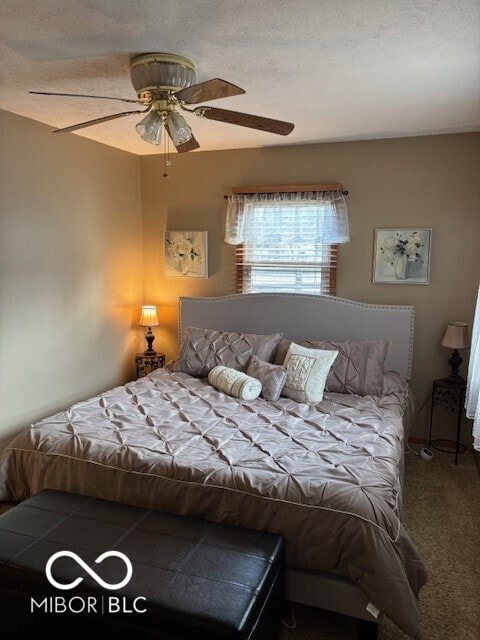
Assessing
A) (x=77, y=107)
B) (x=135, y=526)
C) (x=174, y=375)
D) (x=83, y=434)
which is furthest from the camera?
(x=174, y=375)

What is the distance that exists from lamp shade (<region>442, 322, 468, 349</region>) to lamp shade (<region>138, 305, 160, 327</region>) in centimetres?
258

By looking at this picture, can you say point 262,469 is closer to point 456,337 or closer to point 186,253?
point 456,337

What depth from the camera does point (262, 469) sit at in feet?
7.48

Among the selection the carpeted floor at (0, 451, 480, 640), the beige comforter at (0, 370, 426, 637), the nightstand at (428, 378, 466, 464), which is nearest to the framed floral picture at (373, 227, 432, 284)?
the nightstand at (428, 378, 466, 464)

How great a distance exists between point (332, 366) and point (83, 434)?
1857 millimetres

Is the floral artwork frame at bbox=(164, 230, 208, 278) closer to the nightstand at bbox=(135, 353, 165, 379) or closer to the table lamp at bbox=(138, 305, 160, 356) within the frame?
the table lamp at bbox=(138, 305, 160, 356)

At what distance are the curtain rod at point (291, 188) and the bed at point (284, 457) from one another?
99 cm

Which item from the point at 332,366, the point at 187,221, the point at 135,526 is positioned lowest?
the point at 135,526

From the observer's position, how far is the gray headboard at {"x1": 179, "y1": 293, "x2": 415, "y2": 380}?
4016 mm

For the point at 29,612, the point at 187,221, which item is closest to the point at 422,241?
the point at 187,221

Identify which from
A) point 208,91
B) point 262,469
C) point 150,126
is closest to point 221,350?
point 262,469

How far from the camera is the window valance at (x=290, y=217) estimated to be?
4.14 meters

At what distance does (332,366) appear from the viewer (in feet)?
12.0

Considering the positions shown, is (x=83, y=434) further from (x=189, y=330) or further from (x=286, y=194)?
(x=286, y=194)
